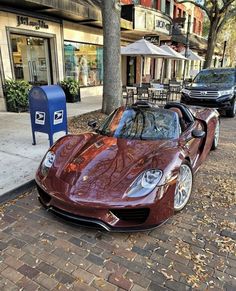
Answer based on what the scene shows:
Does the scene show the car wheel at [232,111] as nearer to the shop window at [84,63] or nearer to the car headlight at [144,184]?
the shop window at [84,63]

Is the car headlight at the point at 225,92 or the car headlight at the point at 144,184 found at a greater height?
the car headlight at the point at 225,92

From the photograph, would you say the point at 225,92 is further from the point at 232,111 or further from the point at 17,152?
the point at 17,152

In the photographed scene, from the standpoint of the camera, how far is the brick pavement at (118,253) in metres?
2.29

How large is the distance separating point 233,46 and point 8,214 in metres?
36.6

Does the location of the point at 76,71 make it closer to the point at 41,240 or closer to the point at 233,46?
the point at 41,240

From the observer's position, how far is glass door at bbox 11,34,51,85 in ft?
33.5

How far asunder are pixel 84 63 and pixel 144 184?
12224mm

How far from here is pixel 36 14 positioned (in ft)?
32.7

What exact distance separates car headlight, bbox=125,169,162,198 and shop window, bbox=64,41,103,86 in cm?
1057

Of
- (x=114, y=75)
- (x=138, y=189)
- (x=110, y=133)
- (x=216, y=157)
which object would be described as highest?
(x=114, y=75)

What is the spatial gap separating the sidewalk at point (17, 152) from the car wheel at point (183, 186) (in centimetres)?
228

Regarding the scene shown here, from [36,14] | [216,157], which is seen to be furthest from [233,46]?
[216,157]

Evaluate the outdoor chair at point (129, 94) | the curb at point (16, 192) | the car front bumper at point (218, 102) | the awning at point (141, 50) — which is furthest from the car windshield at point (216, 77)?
the curb at point (16, 192)

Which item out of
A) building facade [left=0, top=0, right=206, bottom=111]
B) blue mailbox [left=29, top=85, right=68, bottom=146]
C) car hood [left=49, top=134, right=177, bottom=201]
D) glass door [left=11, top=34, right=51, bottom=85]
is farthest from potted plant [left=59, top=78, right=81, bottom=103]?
car hood [left=49, top=134, right=177, bottom=201]
